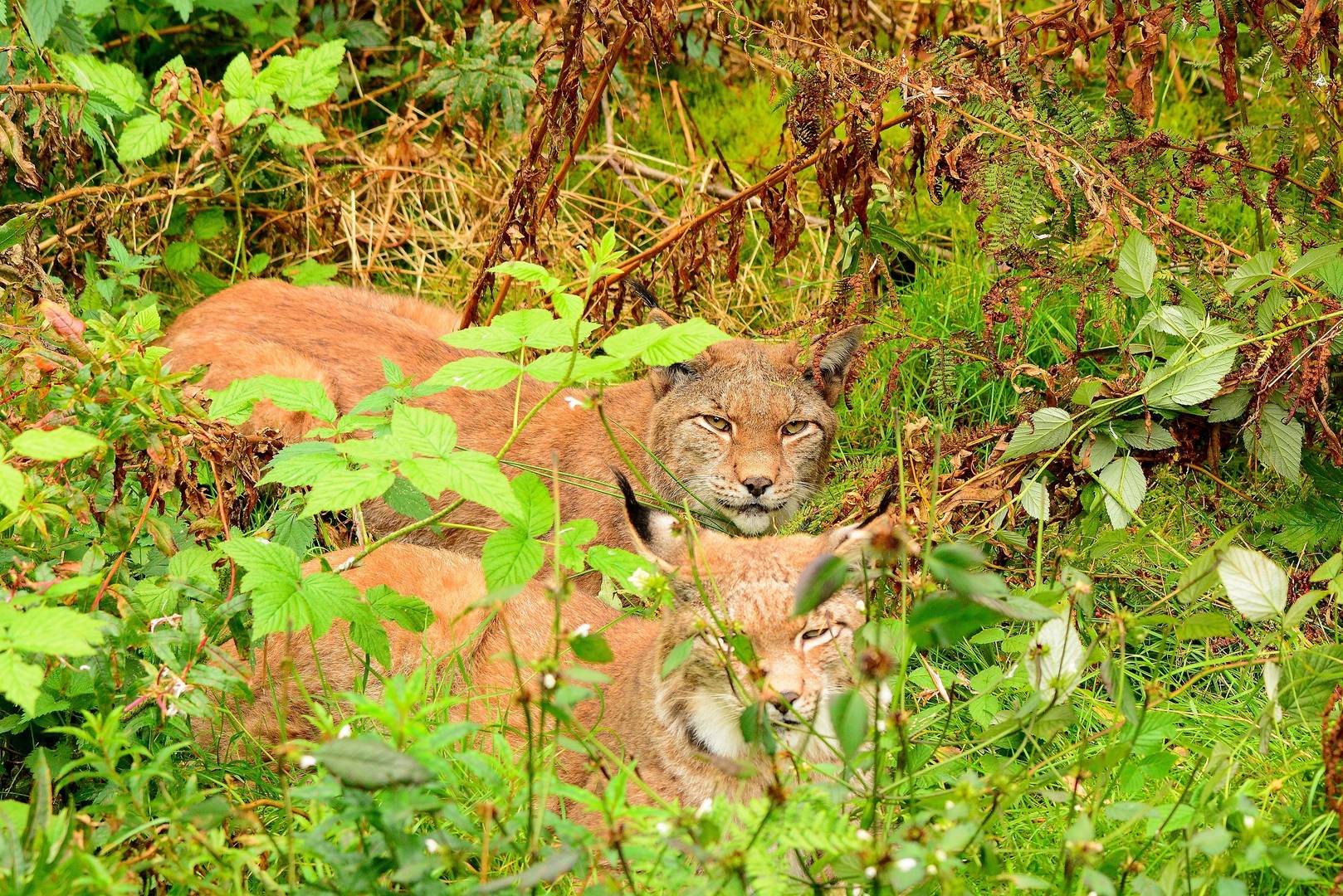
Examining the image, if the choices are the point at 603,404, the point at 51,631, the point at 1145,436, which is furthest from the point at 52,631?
the point at 1145,436

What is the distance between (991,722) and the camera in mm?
3412

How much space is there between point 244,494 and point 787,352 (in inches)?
77.5

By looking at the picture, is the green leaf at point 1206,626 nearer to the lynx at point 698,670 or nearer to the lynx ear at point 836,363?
the lynx at point 698,670

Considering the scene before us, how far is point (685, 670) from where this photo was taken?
3.22 meters

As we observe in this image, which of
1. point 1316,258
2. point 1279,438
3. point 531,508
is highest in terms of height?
point 1316,258


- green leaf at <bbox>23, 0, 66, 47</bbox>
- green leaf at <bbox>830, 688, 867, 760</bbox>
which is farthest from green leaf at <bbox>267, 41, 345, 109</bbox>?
green leaf at <bbox>830, 688, 867, 760</bbox>

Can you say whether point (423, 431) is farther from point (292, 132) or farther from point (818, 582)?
point (292, 132)

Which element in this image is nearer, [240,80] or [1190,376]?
[1190,376]

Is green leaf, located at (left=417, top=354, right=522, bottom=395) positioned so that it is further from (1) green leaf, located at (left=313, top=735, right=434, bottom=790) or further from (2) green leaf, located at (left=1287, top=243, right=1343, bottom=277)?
(2) green leaf, located at (left=1287, top=243, right=1343, bottom=277)

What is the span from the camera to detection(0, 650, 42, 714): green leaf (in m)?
2.46

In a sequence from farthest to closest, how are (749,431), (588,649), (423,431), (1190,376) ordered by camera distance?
(749,431) → (1190,376) → (423,431) → (588,649)

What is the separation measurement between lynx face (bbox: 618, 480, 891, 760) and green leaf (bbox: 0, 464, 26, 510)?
125 centimetres

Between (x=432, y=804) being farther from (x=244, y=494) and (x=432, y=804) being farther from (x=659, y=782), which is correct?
(x=244, y=494)

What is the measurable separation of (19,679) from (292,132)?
3757 millimetres
